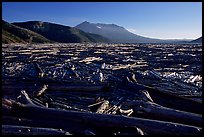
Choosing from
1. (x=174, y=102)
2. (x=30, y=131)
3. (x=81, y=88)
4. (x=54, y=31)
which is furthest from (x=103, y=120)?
(x=54, y=31)

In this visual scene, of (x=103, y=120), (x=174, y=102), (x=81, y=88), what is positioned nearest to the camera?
(x=103, y=120)

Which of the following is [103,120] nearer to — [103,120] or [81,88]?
[103,120]

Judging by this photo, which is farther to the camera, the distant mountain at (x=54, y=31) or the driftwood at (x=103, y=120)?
the distant mountain at (x=54, y=31)

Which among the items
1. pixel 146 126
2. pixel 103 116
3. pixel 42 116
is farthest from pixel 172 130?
pixel 42 116

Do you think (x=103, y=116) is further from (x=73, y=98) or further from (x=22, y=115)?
(x=73, y=98)

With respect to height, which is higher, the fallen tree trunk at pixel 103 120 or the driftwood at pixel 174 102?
the fallen tree trunk at pixel 103 120

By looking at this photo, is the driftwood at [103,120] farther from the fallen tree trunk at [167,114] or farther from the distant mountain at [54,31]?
the distant mountain at [54,31]

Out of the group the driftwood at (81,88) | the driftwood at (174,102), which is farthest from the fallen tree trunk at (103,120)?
the driftwood at (81,88)

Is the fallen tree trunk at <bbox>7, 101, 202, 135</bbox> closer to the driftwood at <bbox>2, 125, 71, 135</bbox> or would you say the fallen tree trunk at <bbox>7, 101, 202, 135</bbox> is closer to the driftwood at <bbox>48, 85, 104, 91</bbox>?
the driftwood at <bbox>2, 125, 71, 135</bbox>

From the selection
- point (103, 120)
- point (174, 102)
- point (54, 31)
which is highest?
point (54, 31)

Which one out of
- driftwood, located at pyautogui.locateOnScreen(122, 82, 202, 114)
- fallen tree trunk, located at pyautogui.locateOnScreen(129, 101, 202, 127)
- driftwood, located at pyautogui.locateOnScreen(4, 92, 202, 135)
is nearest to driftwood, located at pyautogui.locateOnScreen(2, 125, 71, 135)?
driftwood, located at pyautogui.locateOnScreen(4, 92, 202, 135)

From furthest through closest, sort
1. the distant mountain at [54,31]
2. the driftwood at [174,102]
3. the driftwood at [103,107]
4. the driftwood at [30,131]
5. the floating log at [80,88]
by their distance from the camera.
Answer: the distant mountain at [54,31] → the floating log at [80,88] → the driftwood at [174,102] → the driftwood at [103,107] → the driftwood at [30,131]
